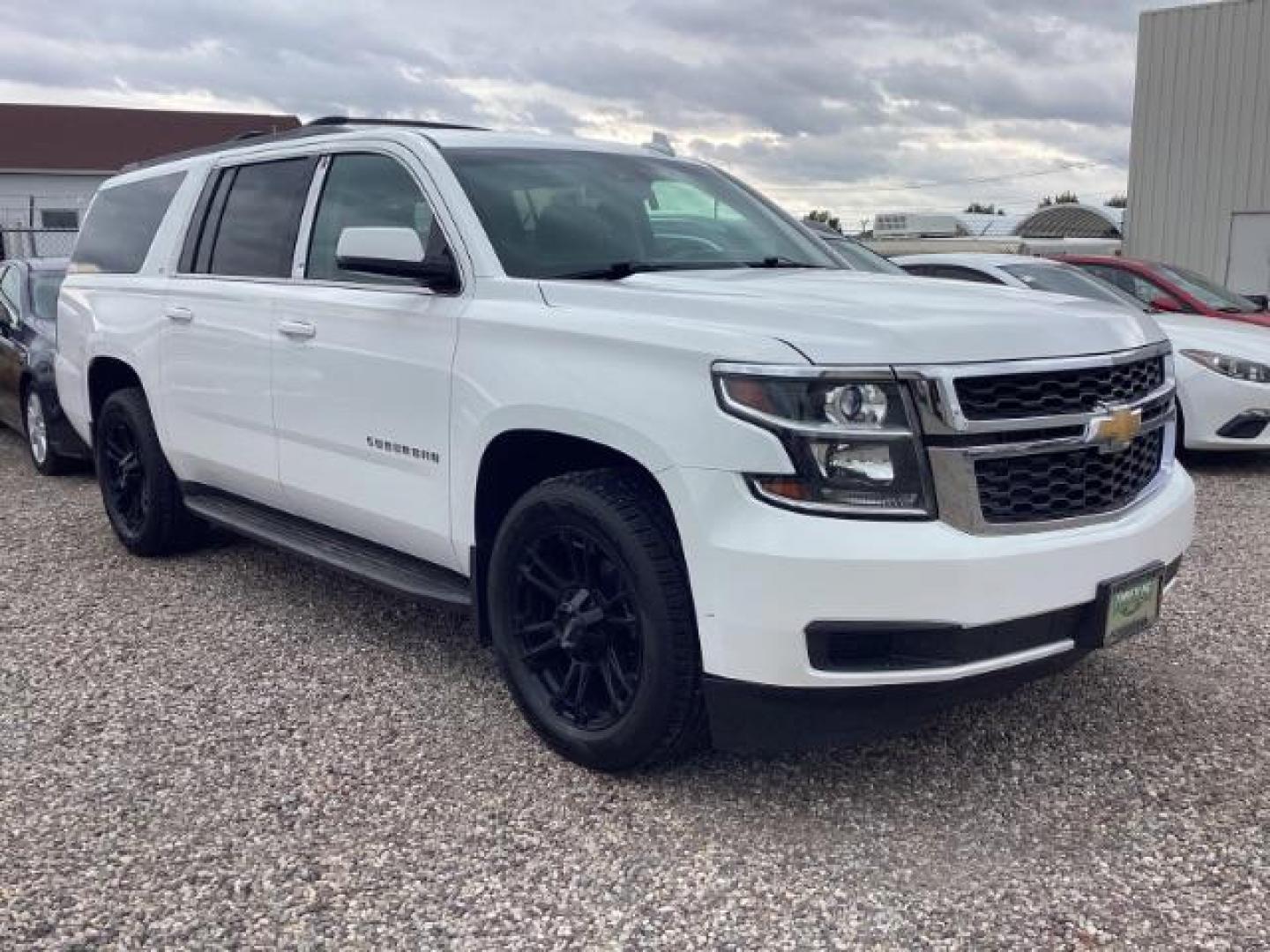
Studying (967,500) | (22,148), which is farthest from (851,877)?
(22,148)

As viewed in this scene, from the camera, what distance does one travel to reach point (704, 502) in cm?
312

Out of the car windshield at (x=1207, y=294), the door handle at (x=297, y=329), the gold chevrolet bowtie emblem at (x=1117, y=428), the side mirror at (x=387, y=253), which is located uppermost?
the side mirror at (x=387, y=253)

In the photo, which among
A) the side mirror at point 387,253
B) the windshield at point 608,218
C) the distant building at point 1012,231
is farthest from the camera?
the distant building at point 1012,231

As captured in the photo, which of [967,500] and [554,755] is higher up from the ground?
[967,500]

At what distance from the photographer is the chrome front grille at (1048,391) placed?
3.11m

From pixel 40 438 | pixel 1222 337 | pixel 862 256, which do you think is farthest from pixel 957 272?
pixel 40 438

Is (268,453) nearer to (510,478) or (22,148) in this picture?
(510,478)

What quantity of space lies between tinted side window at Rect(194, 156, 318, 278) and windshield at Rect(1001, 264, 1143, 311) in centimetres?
547

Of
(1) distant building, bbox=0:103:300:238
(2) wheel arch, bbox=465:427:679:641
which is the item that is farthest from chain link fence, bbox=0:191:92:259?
(2) wheel arch, bbox=465:427:679:641

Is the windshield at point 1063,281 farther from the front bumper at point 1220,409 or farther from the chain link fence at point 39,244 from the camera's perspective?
the chain link fence at point 39,244

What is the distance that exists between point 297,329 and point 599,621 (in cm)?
176

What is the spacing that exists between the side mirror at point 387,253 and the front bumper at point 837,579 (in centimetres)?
117

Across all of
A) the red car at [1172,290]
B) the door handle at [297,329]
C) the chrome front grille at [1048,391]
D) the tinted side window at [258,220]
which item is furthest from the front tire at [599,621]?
the red car at [1172,290]

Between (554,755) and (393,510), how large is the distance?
1.00 m
